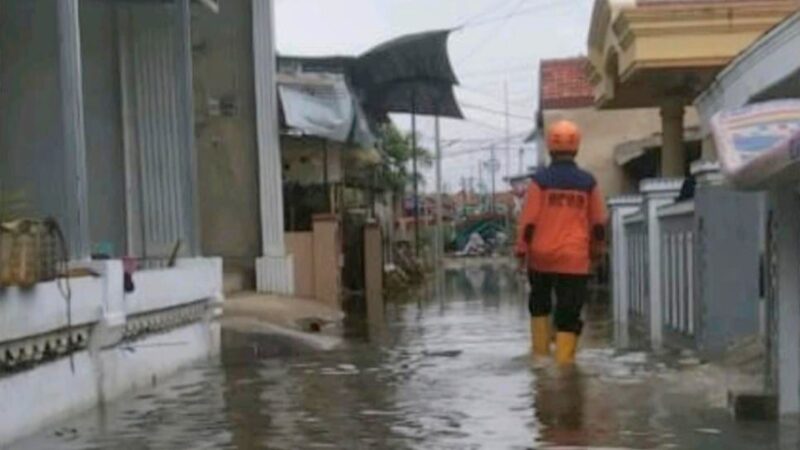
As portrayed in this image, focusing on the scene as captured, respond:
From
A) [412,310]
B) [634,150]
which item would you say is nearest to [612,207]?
[412,310]

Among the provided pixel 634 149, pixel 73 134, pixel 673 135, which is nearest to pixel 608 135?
pixel 634 149

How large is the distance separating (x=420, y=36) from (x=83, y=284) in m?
17.3

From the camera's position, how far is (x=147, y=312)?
10.3 meters

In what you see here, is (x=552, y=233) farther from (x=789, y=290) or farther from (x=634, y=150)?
(x=634, y=150)

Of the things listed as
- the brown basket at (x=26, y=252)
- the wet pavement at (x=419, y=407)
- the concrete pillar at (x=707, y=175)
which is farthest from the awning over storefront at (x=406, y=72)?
the brown basket at (x=26, y=252)

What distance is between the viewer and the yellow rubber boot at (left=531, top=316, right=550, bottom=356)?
10716 millimetres

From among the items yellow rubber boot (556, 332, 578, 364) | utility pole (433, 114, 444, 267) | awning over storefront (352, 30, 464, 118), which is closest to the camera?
yellow rubber boot (556, 332, 578, 364)

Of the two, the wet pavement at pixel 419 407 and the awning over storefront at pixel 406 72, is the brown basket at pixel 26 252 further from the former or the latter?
the awning over storefront at pixel 406 72

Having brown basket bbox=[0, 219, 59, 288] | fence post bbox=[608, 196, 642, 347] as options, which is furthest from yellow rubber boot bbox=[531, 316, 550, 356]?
fence post bbox=[608, 196, 642, 347]

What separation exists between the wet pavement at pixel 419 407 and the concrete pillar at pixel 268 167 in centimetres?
582

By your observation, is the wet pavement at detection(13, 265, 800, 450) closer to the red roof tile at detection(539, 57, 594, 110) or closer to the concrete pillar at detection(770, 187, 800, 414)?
the concrete pillar at detection(770, 187, 800, 414)

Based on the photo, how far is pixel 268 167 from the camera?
1875 cm

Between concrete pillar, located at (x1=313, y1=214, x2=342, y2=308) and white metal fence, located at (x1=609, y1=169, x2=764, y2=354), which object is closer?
white metal fence, located at (x1=609, y1=169, x2=764, y2=354)

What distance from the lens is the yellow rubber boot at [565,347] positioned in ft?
33.8
